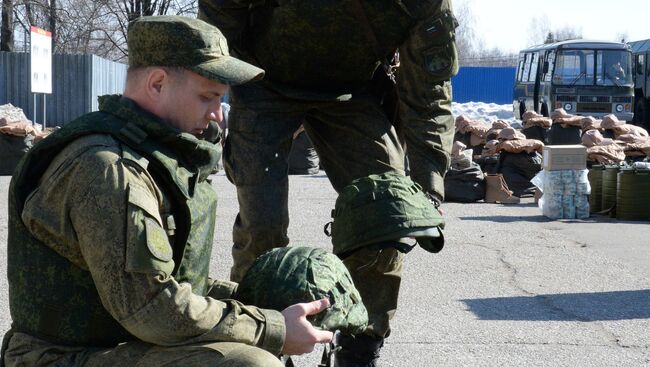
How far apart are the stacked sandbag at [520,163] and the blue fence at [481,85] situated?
3536 cm

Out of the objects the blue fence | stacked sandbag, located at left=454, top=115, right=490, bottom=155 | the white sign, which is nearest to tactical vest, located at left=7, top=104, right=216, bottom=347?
the white sign

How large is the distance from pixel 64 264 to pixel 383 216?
1319 mm

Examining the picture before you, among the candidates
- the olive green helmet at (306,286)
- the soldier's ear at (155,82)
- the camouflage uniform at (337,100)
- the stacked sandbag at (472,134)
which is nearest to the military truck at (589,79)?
the stacked sandbag at (472,134)

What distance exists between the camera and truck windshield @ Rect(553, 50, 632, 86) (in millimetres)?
28922

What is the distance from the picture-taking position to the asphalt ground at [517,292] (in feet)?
19.3

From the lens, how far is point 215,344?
293cm

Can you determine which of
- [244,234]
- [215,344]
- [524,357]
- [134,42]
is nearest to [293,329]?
[215,344]

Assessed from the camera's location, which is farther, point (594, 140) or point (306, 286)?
point (594, 140)

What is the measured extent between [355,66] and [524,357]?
1.84 m

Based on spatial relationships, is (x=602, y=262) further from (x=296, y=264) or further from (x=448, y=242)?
(x=296, y=264)

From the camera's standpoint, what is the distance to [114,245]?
2.76 metres

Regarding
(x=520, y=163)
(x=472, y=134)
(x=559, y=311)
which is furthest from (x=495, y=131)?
(x=559, y=311)

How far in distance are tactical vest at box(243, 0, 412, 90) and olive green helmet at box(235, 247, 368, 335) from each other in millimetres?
1689

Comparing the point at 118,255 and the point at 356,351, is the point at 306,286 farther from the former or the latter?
the point at 356,351
